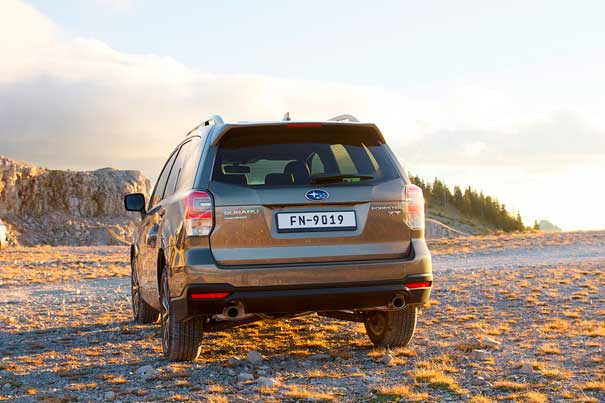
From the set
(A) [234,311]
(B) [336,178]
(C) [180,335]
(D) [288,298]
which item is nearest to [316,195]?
(B) [336,178]

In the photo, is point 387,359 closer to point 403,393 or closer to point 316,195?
point 403,393

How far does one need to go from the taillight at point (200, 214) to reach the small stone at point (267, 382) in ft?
3.72

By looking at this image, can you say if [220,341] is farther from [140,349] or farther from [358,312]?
[358,312]

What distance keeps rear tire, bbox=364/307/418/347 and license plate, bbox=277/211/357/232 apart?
1173 millimetres

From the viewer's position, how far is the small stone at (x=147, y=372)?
228 inches

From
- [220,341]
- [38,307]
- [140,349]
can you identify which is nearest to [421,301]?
[220,341]

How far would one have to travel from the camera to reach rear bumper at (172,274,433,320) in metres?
5.52

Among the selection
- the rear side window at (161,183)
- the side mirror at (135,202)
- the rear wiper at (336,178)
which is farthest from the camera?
the side mirror at (135,202)

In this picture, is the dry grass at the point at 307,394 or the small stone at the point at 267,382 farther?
the small stone at the point at 267,382

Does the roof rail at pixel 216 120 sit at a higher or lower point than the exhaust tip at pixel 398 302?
higher

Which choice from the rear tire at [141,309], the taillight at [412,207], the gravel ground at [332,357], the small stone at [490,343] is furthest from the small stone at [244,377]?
the rear tire at [141,309]

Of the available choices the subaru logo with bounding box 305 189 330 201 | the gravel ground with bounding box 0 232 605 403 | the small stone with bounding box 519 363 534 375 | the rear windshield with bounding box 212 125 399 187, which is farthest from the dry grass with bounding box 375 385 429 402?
the rear windshield with bounding box 212 125 399 187

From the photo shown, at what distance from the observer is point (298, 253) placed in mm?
5551

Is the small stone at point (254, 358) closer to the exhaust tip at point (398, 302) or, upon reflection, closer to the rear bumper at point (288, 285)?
the rear bumper at point (288, 285)
